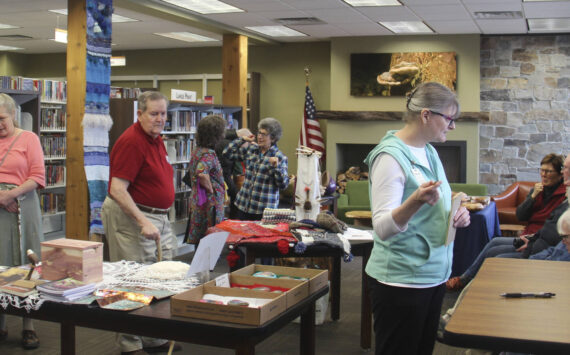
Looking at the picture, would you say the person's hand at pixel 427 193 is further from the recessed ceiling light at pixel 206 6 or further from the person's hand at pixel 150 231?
the recessed ceiling light at pixel 206 6

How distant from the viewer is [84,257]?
2.61 metres

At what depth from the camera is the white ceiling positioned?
8070 millimetres

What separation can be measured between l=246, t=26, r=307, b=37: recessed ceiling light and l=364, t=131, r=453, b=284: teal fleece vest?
8.17m

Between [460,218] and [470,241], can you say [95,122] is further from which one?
[460,218]

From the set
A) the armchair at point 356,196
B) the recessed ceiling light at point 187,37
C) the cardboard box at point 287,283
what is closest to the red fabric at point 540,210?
the armchair at point 356,196

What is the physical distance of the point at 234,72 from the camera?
10.4 meters

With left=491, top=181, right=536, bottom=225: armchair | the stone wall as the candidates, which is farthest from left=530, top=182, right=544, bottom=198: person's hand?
the stone wall

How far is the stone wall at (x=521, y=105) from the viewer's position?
10203mm

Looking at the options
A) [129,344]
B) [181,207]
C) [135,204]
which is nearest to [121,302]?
[135,204]

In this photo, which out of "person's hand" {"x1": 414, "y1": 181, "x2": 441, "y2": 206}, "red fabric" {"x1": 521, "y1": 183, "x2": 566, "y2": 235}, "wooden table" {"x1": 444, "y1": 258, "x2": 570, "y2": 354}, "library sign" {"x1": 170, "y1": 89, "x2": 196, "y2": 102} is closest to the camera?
"wooden table" {"x1": 444, "y1": 258, "x2": 570, "y2": 354}

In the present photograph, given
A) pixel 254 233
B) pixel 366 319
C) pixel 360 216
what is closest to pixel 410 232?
pixel 254 233

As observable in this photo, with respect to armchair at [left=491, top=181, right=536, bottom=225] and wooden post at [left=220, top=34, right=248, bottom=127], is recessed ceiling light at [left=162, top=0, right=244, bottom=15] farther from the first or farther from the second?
armchair at [left=491, top=181, right=536, bottom=225]

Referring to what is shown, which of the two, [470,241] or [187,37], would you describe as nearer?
[470,241]

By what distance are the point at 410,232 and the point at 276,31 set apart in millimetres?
8801
